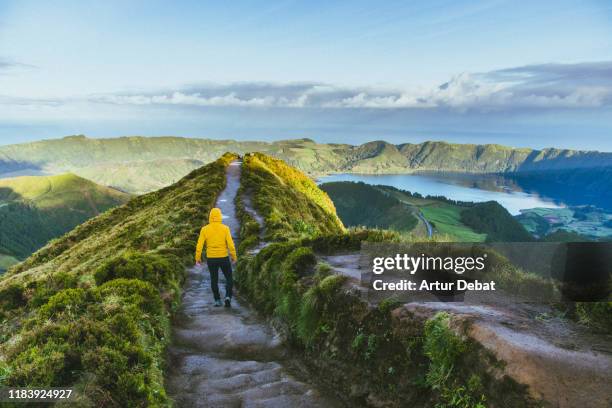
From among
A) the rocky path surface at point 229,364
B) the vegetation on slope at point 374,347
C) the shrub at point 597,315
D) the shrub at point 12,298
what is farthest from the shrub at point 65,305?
the shrub at point 597,315

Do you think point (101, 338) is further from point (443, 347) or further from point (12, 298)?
point (12, 298)

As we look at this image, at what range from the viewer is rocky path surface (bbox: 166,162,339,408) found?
9273mm

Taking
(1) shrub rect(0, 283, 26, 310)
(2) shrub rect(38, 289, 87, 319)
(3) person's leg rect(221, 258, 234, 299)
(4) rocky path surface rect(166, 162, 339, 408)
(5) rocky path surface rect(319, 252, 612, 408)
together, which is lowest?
(1) shrub rect(0, 283, 26, 310)

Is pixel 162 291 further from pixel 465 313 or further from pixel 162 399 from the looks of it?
pixel 465 313

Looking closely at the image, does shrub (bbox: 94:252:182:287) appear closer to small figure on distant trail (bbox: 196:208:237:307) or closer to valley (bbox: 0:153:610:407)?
valley (bbox: 0:153:610:407)

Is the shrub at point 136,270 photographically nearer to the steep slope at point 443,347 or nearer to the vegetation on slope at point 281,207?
the steep slope at point 443,347

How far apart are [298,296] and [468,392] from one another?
6.66 metres

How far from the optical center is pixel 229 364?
11078 millimetres

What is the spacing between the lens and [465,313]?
842 cm

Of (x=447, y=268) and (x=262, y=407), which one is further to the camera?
(x=447, y=268)

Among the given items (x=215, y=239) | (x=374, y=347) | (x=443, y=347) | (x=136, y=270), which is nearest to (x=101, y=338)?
(x=374, y=347)

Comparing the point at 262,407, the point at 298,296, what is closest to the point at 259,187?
the point at 298,296

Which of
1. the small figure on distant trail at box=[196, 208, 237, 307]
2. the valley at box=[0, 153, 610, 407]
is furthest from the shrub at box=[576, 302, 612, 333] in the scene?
the small figure on distant trail at box=[196, 208, 237, 307]

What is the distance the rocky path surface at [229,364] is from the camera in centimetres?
927
